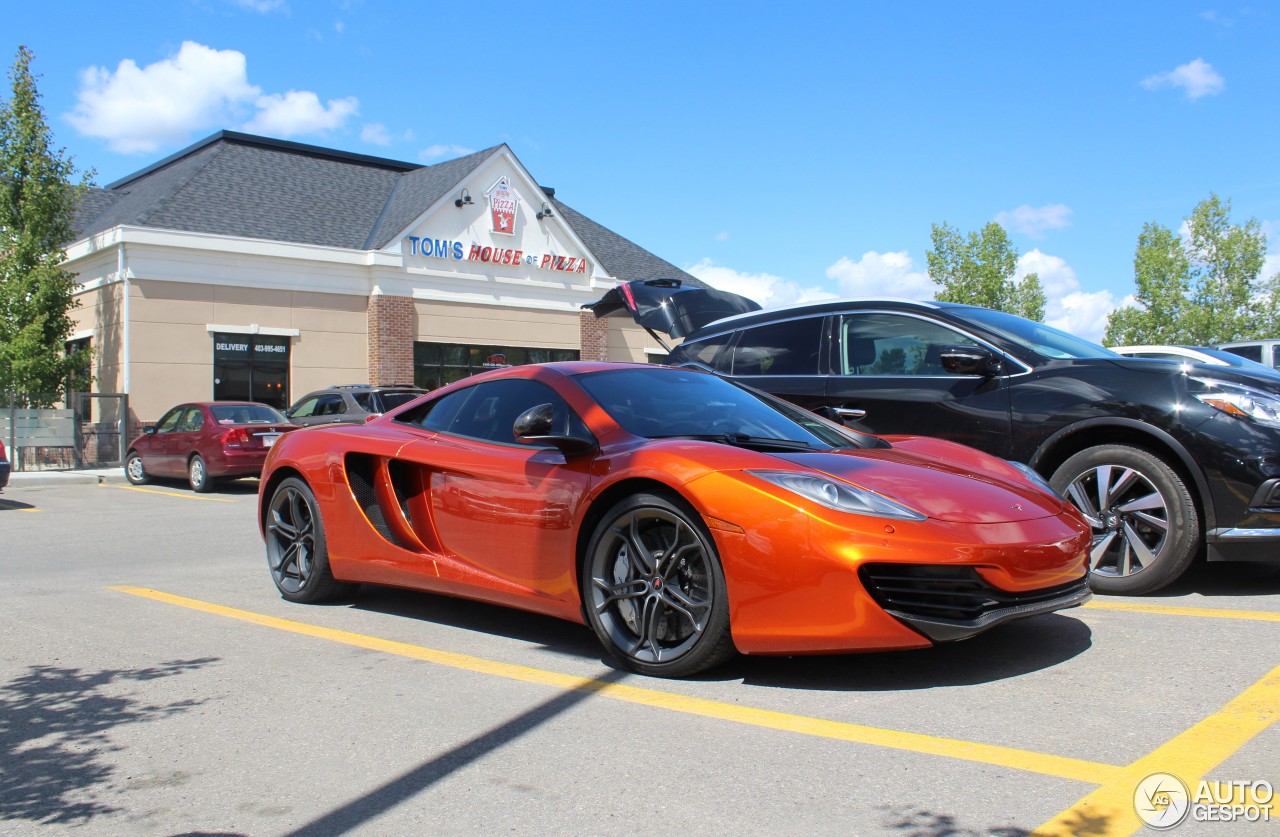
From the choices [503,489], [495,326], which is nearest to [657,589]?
[503,489]

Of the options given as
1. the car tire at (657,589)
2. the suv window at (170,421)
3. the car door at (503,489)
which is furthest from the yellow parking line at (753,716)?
the suv window at (170,421)

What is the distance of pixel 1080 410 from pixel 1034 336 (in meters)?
0.81

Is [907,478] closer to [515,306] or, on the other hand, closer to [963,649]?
[963,649]

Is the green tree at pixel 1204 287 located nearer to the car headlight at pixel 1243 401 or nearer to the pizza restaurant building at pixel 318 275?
the pizza restaurant building at pixel 318 275

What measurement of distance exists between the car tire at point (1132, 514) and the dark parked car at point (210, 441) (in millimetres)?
11601

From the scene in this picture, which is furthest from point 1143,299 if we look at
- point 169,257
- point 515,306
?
point 169,257

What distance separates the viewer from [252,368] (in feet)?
74.2

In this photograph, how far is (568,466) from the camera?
14.4 ft

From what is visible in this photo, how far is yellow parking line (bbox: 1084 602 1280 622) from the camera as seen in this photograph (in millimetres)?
4840

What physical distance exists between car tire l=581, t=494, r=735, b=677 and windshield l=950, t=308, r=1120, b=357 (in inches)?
118

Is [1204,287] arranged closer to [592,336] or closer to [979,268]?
[979,268]

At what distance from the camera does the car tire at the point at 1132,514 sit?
516 centimetres

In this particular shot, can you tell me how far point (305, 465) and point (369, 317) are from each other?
19.6 m

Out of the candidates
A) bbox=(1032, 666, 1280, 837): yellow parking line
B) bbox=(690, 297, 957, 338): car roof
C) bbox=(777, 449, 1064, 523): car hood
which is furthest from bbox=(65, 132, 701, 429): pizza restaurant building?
bbox=(1032, 666, 1280, 837): yellow parking line
